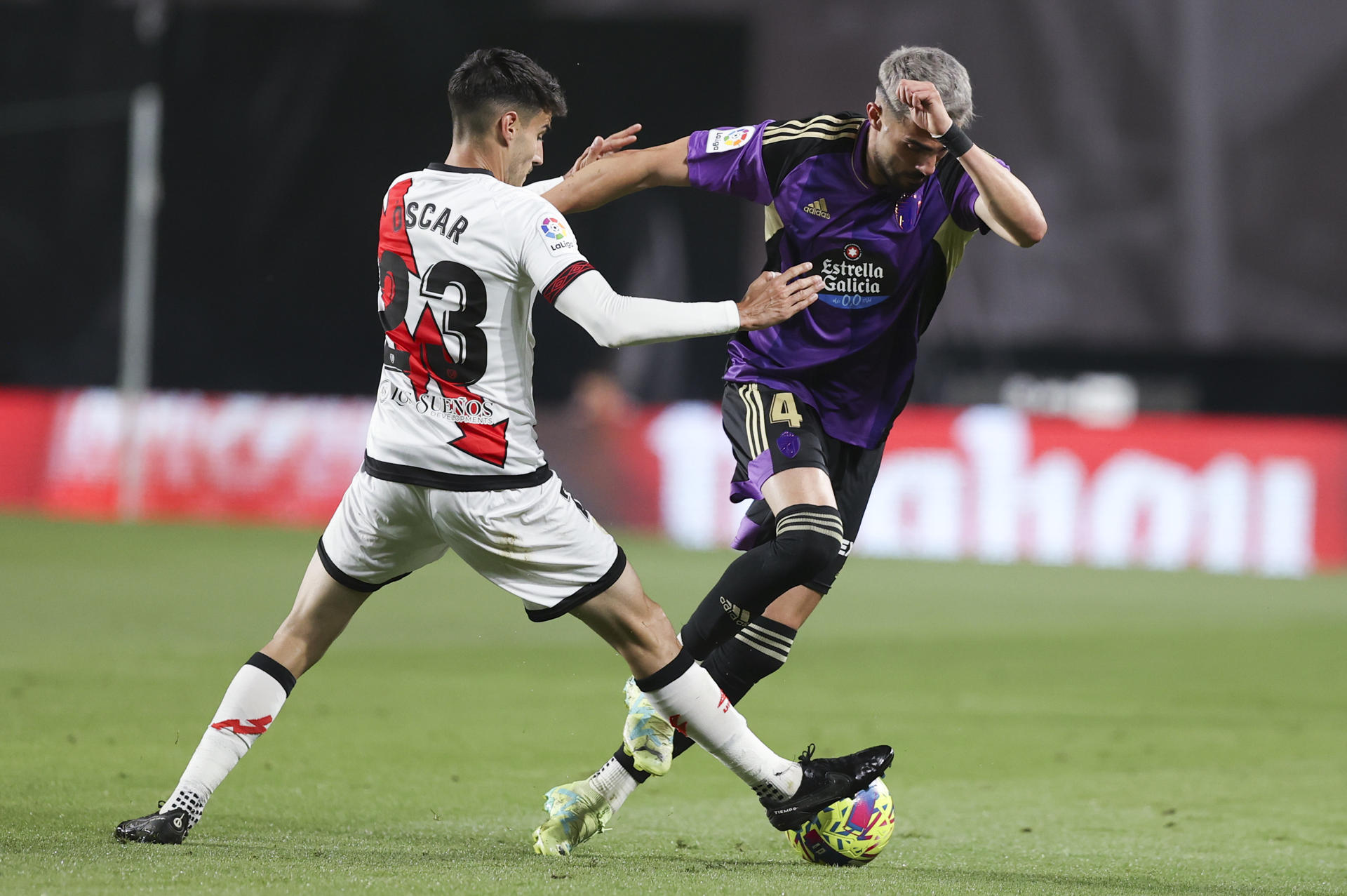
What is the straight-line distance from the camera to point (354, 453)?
16.3m

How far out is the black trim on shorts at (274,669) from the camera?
4.57 metres

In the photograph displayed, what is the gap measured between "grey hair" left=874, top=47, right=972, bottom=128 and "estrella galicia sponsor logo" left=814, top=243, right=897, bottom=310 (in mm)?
454

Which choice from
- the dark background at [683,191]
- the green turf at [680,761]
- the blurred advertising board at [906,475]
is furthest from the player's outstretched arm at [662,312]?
the dark background at [683,191]

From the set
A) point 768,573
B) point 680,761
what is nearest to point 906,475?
point 680,761

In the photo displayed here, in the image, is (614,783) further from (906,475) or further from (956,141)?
(906,475)

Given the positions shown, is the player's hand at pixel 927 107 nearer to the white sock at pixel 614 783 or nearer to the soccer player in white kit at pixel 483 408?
the soccer player in white kit at pixel 483 408

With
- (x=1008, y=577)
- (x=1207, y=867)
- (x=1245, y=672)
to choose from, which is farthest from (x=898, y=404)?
(x=1008, y=577)

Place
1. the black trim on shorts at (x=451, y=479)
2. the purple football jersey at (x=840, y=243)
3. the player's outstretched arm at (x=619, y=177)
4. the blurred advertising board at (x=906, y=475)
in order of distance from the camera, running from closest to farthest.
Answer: the black trim on shorts at (x=451, y=479)
the player's outstretched arm at (x=619, y=177)
the purple football jersey at (x=840, y=243)
the blurred advertising board at (x=906, y=475)

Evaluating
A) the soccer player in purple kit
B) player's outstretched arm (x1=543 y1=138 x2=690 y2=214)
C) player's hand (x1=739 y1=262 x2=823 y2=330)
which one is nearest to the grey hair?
the soccer player in purple kit

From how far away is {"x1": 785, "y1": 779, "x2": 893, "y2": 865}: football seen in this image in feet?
15.5


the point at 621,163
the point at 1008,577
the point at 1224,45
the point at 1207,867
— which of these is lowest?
the point at 1207,867

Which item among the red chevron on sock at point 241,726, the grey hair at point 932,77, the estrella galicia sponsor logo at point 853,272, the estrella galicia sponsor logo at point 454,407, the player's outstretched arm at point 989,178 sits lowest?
the red chevron on sock at point 241,726

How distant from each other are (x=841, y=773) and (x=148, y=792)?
216cm

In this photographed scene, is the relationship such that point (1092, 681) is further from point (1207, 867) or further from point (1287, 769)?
point (1207, 867)
